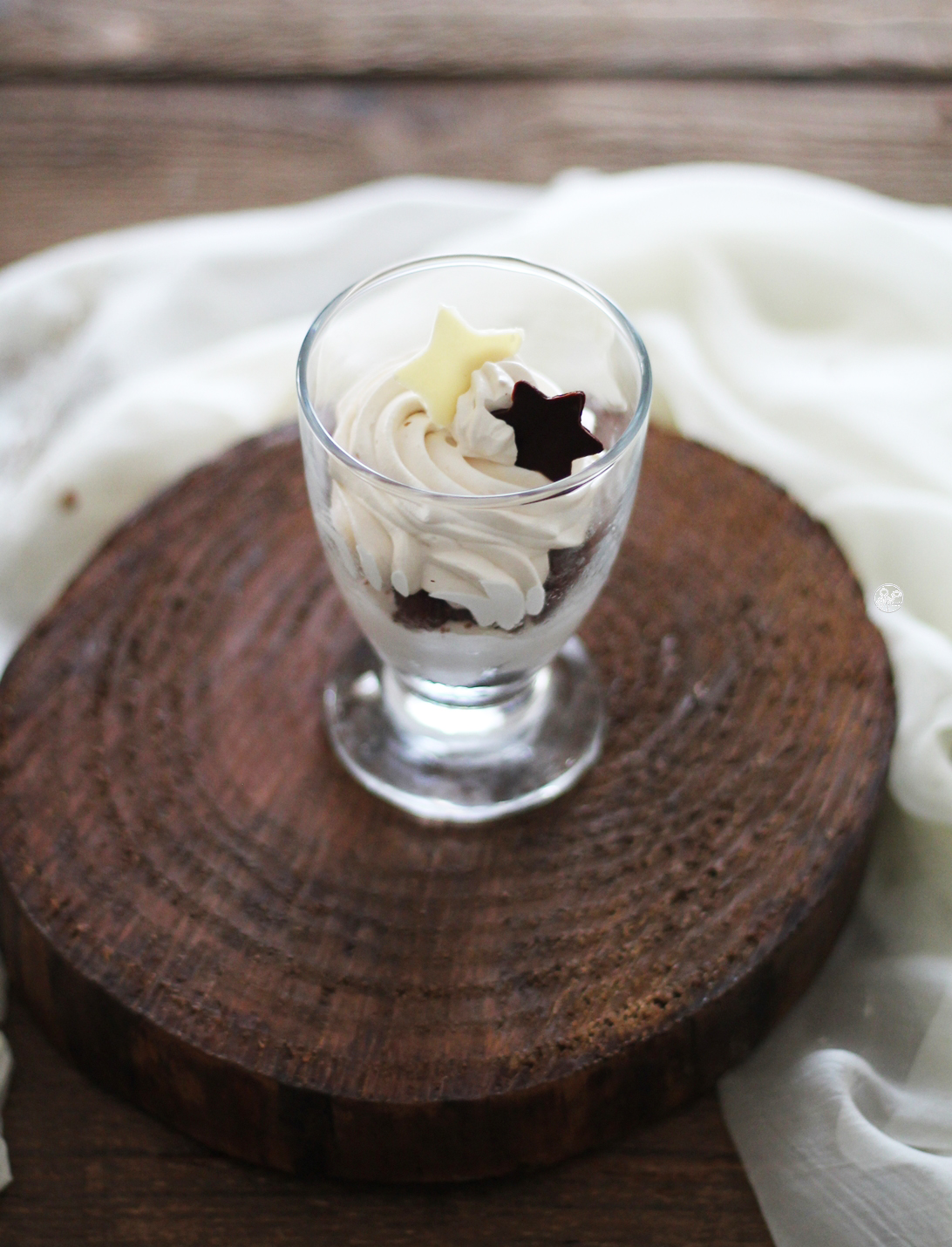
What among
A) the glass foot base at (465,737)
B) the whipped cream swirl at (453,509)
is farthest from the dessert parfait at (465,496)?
the glass foot base at (465,737)

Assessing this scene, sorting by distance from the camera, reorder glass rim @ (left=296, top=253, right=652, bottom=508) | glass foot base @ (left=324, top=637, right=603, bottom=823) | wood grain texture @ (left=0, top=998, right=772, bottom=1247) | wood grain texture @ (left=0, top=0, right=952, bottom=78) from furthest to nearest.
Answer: wood grain texture @ (left=0, top=0, right=952, bottom=78), glass foot base @ (left=324, top=637, right=603, bottom=823), wood grain texture @ (left=0, top=998, right=772, bottom=1247), glass rim @ (left=296, top=253, right=652, bottom=508)

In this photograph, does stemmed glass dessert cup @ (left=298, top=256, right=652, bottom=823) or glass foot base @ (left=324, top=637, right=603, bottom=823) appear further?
glass foot base @ (left=324, top=637, right=603, bottom=823)

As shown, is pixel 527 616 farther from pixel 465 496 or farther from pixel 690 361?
pixel 690 361

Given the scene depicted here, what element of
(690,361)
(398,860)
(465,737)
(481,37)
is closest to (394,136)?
(481,37)

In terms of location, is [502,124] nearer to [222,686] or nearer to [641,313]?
[641,313]

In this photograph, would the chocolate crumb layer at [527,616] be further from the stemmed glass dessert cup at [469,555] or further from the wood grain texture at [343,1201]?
the wood grain texture at [343,1201]

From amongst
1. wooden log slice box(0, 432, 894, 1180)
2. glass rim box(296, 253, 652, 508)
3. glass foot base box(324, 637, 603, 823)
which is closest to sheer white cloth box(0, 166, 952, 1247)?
wooden log slice box(0, 432, 894, 1180)

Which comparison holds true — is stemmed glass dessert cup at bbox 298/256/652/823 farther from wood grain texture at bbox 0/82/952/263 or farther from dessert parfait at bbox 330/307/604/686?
wood grain texture at bbox 0/82/952/263

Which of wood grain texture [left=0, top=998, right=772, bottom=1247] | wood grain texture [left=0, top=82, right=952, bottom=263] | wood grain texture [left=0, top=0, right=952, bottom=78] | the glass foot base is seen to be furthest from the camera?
wood grain texture [left=0, top=0, right=952, bottom=78]
